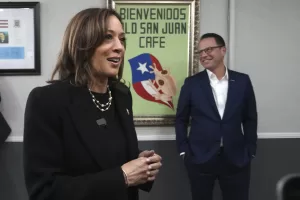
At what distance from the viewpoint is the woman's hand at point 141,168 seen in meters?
1.16

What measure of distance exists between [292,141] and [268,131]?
22 cm

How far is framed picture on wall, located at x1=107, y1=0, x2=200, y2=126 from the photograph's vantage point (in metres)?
2.98

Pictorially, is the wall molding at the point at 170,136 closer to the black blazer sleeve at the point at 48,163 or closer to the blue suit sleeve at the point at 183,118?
the blue suit sleeve at the point at 183,118

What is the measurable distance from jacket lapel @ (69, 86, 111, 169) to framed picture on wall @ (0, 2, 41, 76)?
1.89 meters

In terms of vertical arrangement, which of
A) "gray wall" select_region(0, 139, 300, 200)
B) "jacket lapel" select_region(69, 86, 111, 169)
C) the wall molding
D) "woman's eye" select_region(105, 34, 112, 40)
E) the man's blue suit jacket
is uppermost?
"woman's eye" select_region(105, 34, 112, 40)

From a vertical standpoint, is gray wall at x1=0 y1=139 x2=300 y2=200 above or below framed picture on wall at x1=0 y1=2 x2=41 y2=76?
below

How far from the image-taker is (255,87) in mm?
3086

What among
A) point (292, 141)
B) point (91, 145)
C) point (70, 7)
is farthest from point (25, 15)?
point (292, 141)

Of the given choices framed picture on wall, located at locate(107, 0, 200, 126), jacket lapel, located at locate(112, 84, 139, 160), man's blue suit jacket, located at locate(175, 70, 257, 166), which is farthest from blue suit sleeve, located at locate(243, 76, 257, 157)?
jacket lapel, located at locate(112, 84, 139, 160)

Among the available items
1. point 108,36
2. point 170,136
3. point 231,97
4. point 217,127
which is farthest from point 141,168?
point 170,136

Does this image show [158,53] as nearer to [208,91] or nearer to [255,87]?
[208,91]

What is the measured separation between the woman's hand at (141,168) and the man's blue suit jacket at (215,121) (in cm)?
139

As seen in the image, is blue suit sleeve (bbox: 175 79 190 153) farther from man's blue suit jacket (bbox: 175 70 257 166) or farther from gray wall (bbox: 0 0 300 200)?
gray wall (bbox: 0 0 300 200)

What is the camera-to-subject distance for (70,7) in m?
2.97
